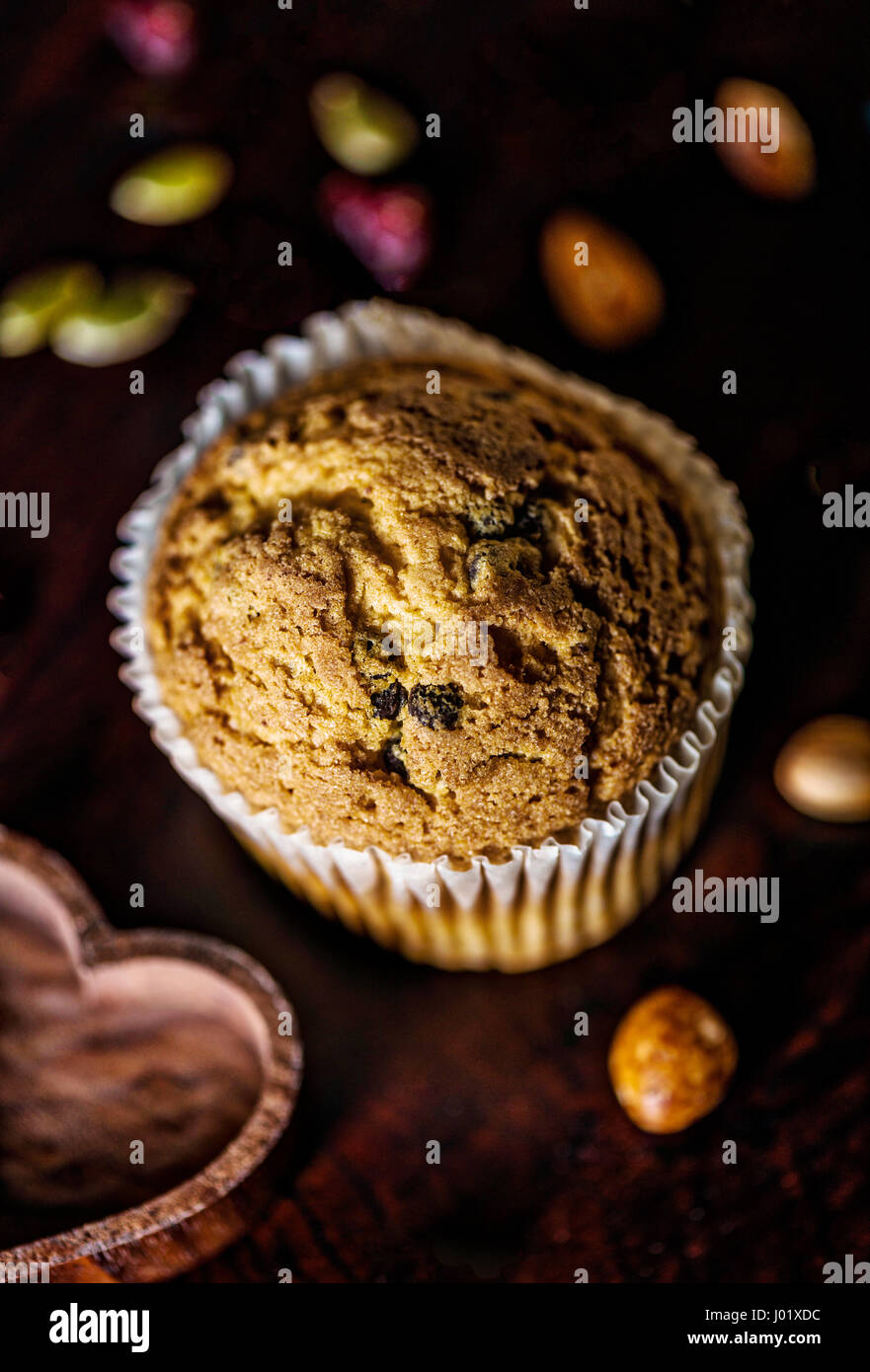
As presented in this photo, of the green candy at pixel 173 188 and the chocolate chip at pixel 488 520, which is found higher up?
the green candy at pixel 173 188

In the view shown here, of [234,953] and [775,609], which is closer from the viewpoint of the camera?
[234,953]

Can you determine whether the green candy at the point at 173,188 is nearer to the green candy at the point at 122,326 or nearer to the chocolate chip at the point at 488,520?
the green candy at the point at 122,326

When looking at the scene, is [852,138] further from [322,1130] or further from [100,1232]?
[100,1232]

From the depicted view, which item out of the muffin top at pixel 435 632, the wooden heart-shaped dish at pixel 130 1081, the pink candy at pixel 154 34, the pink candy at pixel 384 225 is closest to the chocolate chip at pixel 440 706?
the muffin top at pixel 435 632

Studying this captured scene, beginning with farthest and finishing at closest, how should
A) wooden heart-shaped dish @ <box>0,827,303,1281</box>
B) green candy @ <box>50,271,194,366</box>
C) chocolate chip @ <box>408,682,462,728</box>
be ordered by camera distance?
1. green candy @ <box>50,271,194,366</box>
2. wooden heart-shaped dish @ <box>0,827,303,1281</box>
3. chocolate chip @ <box>408,682,462,728</box>

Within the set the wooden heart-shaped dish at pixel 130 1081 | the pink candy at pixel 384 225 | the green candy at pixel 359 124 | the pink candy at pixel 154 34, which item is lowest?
the wooden heart-shaped dish at pixel 130 1081

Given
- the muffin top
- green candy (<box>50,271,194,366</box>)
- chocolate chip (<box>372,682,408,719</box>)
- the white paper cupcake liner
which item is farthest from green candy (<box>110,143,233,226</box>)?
chocolate chip (<box>372,682,408,719</box>)

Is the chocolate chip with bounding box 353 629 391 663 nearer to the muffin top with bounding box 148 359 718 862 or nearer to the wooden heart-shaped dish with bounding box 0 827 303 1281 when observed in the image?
the muffin top with bounding box 148 359 718 862

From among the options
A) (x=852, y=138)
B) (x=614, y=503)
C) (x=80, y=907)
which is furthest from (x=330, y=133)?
(x=80, y=907)
